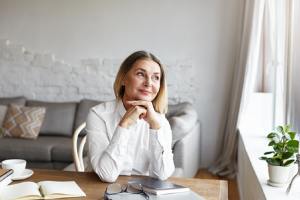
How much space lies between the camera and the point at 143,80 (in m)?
1.45

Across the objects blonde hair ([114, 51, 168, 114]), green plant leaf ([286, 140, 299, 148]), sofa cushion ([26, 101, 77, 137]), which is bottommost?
sofa cushion ([26, 101, 77, 137])

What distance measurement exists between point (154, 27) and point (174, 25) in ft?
0.85

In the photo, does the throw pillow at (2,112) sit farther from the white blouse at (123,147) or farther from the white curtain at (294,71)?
the white curtain at (294,71)

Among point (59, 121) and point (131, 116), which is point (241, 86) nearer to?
point (59, 121)

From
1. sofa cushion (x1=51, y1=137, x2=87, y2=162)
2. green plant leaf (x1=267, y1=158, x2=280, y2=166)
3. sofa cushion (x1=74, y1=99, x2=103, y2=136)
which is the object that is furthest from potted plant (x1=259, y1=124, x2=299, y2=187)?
sofa cushion (x1=74, y1=99, x2=103, y2=136)

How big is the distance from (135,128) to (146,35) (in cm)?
255

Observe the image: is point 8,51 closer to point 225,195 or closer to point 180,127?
point 180,127

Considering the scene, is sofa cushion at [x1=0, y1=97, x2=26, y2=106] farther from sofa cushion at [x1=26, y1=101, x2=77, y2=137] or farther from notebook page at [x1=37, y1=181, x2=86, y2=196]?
notebook page at [x1=37, y1=181, x2=86, y2=196]

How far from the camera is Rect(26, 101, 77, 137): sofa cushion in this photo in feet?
12.5

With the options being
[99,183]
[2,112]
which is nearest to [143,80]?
[99,183]

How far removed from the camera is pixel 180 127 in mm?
2520

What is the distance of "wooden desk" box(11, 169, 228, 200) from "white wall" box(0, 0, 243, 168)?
2645mm

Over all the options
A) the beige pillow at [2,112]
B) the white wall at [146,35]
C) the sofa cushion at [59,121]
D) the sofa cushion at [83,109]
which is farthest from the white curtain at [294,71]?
the beige pillow at [2,112]

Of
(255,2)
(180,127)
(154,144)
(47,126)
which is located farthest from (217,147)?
(154,144)
